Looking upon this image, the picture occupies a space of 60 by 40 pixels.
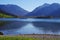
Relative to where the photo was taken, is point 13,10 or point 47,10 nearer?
point 47,10

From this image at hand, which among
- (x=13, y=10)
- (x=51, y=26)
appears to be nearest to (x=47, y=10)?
(x=13, y=10)

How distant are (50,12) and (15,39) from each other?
446cm

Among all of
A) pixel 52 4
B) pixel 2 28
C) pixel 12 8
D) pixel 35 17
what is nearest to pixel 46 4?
pixel 52 4

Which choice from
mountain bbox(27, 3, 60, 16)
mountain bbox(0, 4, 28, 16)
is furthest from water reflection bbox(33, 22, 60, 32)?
mountain bbox(0, 4, 28, 16)

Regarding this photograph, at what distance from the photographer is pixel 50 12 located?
10477 mm

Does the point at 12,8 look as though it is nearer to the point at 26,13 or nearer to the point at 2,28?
the point at 26,13

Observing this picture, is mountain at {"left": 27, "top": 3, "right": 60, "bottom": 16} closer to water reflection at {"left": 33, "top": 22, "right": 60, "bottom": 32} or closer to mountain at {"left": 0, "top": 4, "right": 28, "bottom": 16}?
mountain at {"left": 0, "top": 4, "right": 28, "bottom": 16}

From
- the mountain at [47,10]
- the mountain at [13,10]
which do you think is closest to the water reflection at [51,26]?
the mountain at [47,10]

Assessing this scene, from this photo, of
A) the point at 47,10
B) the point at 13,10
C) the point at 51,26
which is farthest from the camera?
the point at 51,26

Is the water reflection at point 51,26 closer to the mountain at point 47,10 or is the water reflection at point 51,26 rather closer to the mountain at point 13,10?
the mountain at point 47,10

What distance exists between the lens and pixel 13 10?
1073 cm

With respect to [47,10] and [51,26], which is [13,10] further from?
[51,26]

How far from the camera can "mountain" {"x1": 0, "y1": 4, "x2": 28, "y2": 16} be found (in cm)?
1003

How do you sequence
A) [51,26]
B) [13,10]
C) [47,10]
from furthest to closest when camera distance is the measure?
[51,26] → [13,10] → [47,10]
